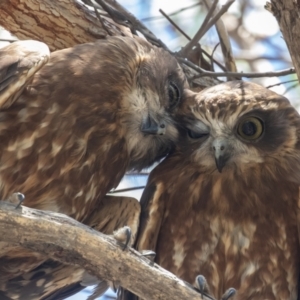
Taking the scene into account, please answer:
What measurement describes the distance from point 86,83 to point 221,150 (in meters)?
0.75

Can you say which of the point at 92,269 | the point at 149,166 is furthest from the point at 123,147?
the point at 92,269

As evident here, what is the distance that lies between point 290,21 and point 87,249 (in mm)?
1308

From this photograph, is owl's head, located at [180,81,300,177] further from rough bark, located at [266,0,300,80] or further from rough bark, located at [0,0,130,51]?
rough bark, located at [0,0,130,51]

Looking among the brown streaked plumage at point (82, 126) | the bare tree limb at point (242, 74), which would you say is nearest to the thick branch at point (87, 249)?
the brown streaked plumage at point (82, 126)

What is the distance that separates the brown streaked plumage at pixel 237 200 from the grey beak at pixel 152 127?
197 mm

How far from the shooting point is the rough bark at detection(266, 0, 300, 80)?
10.8 ft

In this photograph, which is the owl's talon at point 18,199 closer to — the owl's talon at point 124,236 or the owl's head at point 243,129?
the owl's talon at point 124,236

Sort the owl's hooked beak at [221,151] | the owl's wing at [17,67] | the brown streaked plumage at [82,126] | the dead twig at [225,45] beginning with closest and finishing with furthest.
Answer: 1. the owl's wing at [17,67]
2. the brown streaked plumage at [82,126]
3. the owl's hooked beak at [221,151]
4. the dead twig at [225,45]

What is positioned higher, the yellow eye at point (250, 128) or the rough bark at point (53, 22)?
the rough bark at point (53, 22)

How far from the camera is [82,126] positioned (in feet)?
12.4

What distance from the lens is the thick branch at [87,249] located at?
2900mm

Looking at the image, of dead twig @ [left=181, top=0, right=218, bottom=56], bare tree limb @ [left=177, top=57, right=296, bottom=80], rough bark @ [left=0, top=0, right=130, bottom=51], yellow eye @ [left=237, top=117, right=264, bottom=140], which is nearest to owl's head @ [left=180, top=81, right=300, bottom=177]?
yellow eye @ [left=237, top=117, right=264, bottom=140]

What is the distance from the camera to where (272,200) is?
12.9ft

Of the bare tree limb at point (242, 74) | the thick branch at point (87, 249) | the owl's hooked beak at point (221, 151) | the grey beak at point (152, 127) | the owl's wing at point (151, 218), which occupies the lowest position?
the owl's wing at point (151, 218)
